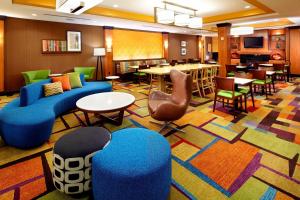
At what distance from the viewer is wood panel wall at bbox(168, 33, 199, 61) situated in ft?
36.7

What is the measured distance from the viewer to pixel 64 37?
286 inches

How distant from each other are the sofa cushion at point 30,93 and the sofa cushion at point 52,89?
9cm

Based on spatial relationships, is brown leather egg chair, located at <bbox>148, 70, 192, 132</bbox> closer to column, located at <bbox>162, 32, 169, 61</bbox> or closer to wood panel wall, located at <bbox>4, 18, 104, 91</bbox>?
wood panel wall, located at <bbox>4, 18, 104, 91</bbox>

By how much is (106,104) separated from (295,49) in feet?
34.9

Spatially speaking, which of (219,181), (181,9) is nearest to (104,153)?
(219,181)

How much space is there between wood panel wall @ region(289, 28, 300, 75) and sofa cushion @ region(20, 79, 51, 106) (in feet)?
37.3

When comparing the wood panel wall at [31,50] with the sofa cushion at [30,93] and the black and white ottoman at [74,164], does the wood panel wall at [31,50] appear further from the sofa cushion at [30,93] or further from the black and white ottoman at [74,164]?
the black and white ottoman at [74,164]

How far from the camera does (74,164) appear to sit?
5.37ft

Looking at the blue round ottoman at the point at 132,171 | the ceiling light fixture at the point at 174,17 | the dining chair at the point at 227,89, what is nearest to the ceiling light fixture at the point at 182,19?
the ceiling light fixture at the point at 174,17

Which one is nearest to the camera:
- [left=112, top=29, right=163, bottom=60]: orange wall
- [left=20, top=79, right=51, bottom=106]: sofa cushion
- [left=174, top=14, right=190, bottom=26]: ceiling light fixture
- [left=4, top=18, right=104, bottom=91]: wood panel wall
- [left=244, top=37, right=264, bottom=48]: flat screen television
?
[left=20, top=79, right=51, bottom=106]: sofa cushion

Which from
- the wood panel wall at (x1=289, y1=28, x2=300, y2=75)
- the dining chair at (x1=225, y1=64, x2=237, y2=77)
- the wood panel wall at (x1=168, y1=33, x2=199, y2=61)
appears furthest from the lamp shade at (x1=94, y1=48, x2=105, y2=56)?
the wood panel wall at (x1=289, y1=28, x2=300, y2=75)

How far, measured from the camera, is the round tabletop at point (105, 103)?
2.96 meters

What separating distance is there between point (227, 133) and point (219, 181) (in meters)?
1.30

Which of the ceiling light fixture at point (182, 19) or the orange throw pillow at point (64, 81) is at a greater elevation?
the ceiling light fixture at point (182, 19)
